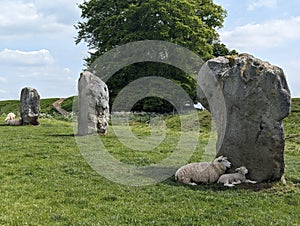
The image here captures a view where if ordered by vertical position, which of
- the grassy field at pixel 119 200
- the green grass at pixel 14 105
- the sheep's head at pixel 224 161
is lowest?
the grassy field at pixel 119 200

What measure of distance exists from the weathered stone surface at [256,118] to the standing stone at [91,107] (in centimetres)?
1332

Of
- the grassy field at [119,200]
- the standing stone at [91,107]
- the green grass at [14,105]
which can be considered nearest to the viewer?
the grassy field at [119,200]

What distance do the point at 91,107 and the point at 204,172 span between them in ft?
44.8

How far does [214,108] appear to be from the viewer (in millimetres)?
14219

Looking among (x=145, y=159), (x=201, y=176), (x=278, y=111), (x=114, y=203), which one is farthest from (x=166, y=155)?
(x=114, y=203)

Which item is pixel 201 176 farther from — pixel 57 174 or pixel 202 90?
pixel 57 174

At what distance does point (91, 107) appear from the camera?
984 inches

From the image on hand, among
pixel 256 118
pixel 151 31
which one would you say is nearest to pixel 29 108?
pixel 151 31

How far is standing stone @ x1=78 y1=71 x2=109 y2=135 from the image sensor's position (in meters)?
24.8

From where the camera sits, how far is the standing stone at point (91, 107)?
81.5 ft

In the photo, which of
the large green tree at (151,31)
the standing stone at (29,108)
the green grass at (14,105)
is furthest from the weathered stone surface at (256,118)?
the green grass at (14,105)

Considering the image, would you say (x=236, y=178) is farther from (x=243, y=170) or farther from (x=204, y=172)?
(x=204, y=172)

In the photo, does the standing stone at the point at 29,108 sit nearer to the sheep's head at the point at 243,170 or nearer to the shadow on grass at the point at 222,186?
the shadow on grass at the point at 222,186

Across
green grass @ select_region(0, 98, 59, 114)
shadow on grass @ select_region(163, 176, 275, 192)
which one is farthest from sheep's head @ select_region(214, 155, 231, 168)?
green grass @ select_region(0, 98, 59, 114)
